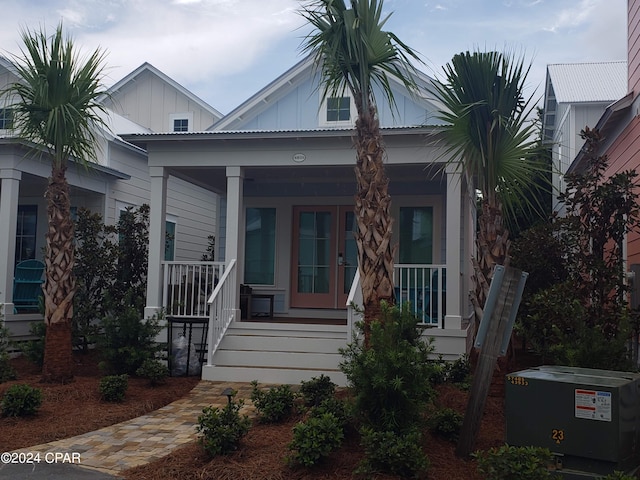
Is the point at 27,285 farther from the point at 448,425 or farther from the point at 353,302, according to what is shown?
the point at 448,425

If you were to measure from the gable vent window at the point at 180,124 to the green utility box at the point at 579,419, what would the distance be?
14.4 m

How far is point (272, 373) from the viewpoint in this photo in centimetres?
849

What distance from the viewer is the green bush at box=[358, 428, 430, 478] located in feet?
14.6

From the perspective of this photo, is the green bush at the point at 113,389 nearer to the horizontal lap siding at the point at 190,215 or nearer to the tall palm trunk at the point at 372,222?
the tall palm trunk at the point at 372,222

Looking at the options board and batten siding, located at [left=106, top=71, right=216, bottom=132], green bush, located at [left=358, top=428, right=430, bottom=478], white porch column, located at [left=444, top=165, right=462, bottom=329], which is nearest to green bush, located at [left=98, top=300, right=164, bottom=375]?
white porch column, located at [left=444, top=165, right=462, bottom=329]

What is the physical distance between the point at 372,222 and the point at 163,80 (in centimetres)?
1256

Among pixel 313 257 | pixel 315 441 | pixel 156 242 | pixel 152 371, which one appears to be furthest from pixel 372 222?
pixel 313 257

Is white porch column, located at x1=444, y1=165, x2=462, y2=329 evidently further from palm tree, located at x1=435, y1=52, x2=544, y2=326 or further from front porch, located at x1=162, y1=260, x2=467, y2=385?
palm tree, located at x1=435, y1=52, x2=544, y2=326

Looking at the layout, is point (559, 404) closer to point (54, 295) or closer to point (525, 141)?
point (525, 141)

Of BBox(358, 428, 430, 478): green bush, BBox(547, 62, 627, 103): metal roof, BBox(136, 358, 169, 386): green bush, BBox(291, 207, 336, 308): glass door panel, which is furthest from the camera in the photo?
BBox(547, 62, 627, 103): metal roof

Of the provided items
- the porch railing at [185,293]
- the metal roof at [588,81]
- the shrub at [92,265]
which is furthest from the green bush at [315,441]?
the metal roof at [588,81]

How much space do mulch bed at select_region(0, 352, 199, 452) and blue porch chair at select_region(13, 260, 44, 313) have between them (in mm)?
2873

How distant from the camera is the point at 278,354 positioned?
881cm

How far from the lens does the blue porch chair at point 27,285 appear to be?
11686 millimetres
